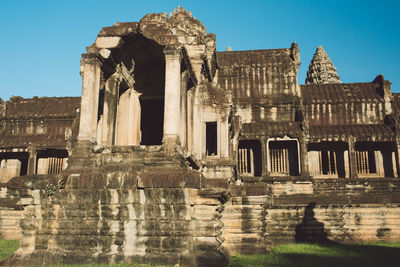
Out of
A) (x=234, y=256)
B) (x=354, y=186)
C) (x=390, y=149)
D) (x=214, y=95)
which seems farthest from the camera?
(x=390, y=149)

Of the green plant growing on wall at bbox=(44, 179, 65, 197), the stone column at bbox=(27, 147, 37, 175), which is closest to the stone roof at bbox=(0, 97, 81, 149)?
the stone column at bbox=(27, 147, 37, 175)

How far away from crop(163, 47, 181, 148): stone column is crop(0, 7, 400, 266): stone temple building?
3 cm

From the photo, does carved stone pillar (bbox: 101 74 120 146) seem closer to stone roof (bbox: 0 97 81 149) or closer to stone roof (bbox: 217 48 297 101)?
stone roof (bbox: 0 97 81 149)

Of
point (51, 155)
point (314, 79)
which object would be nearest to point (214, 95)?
point (51, 155)

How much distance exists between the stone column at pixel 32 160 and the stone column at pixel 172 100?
15377 mm

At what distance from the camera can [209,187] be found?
29.0ft

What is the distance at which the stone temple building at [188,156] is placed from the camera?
866 cm

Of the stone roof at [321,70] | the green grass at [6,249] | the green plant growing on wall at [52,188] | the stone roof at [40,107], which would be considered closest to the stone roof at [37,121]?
the stone roof at [40,107]

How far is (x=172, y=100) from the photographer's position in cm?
1050

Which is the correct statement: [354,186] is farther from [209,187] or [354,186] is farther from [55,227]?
[55,227]

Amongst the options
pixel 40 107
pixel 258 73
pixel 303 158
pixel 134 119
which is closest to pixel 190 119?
pixel 134 119

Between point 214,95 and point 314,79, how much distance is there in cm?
2743

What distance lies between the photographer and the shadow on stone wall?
1622 centimetres

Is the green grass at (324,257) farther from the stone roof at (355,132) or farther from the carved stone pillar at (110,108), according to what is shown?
the stone roof at (355,132)
